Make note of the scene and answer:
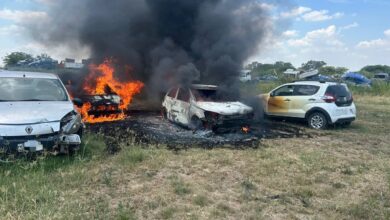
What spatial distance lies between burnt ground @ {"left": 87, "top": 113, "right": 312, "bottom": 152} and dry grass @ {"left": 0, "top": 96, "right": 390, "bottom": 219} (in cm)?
70

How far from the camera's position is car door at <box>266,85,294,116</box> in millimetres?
13383

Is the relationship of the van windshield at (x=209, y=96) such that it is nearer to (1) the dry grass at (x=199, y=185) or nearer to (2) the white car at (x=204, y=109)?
(2) the white car at (x=204, y=109)

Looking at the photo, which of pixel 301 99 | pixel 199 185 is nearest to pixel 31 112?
pixel 199 185

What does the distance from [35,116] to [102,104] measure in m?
5.65

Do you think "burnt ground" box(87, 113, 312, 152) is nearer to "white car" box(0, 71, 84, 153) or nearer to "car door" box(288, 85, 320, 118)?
"car door" box(288, 85, 320, 118)

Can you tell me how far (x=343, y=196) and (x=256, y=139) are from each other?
14.7 ft

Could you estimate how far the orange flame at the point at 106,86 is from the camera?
12.1 m

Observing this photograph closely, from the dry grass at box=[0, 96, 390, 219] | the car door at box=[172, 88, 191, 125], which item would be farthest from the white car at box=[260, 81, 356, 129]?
the car door at box=[172, 88, 191, 125]

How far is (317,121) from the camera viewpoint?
12.6m

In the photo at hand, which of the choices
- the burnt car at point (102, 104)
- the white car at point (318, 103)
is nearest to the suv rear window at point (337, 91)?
the white car at point (318, 103)

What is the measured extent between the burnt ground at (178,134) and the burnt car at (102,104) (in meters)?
0.60

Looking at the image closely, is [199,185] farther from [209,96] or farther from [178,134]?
[209,96]

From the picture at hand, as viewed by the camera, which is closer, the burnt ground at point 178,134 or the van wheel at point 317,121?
the burnt ground at point 178,134

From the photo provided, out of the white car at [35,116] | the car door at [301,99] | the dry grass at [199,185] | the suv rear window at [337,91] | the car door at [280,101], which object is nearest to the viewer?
the dry grass at [199,185]
